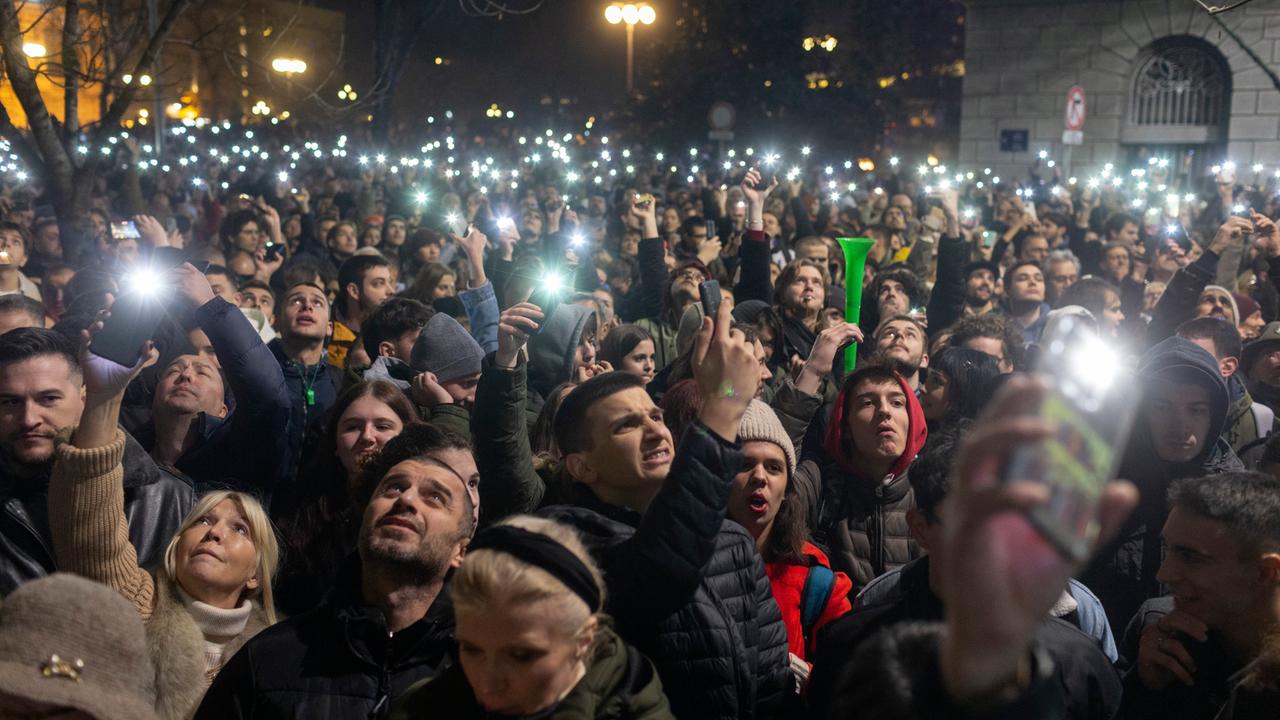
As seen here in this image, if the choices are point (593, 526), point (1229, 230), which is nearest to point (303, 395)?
point (593, 526)

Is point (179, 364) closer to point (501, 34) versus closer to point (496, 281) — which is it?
point (496, 281)

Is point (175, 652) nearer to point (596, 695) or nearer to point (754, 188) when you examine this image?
point (596, 695)

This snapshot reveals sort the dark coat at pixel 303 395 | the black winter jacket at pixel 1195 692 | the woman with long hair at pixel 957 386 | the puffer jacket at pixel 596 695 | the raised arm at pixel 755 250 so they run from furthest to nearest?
the raised arm at pixel 755 250
the woman with long hair at pixel 957 386
the dark coat at pixel 303 395
the black winter jacket at pixel 1195 692
the puffer jacket at pixel 596 695

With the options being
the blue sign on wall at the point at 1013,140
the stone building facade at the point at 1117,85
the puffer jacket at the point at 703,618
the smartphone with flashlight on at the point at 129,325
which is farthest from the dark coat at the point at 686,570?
the stone building facade at the point at 1117,85

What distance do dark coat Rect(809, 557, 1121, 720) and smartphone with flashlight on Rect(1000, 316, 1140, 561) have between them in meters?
1.55

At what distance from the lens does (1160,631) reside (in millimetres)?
3258

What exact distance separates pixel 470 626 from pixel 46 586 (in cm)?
88

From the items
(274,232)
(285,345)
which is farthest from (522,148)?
(285,345)

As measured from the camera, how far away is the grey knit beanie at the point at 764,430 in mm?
4305

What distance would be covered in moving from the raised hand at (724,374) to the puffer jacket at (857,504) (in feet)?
4.79

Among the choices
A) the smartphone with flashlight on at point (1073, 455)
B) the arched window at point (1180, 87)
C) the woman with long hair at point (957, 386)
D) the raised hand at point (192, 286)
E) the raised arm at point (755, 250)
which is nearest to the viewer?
the smartphone with flashlight on at point (1073, 455)

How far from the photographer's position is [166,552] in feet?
11.7

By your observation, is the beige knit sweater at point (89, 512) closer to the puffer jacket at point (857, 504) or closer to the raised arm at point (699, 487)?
the raised arm at point (699, 487)

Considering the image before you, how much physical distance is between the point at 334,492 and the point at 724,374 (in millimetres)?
1932
